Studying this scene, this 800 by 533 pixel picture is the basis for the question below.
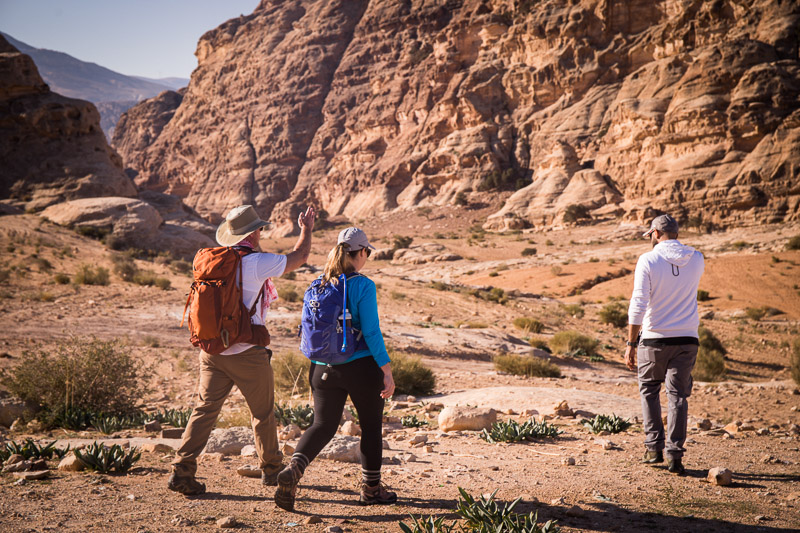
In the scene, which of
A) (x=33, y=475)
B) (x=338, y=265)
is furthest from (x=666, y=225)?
(x=33, y=475)

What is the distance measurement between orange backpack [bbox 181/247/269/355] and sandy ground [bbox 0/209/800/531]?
3.62 feet

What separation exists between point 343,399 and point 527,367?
28.4 feet

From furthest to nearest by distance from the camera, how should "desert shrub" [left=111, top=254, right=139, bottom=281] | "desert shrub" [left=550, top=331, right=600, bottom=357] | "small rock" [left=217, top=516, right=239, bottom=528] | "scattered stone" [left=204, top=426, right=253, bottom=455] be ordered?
"desert shrub" [left=111, top=254, right=139, bottom=281]
"desert shrub" [left=550, top=331, right=600, bottom=357]
"scattered stone" [left=204, top=426, right=253, bottom=455]
"small rock" [left=217, top=516, right=239, bottom=528]

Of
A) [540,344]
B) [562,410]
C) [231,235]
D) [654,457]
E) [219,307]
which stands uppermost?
[231,235]

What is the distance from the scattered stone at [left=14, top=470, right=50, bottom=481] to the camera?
3.76m

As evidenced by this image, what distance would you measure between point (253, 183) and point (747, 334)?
7734 centimetres

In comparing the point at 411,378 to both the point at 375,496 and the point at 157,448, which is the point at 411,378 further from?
the point at 375,496

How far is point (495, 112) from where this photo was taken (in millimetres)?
65625

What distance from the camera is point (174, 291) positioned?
57.1 feet

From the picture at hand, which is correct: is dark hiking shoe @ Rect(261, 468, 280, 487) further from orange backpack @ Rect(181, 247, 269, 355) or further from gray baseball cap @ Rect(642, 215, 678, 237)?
gray baseball cap @ Rect(642, 215, 678, 237)

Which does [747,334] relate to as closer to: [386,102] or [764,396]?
[764,396]

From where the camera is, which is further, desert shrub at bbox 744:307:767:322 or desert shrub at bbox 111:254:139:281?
desert shrub at bbox 744:307:767:322

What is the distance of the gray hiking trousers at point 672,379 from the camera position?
4344 millimetres

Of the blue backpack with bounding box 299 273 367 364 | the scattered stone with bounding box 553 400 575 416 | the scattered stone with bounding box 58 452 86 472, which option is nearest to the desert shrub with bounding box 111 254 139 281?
the scattered stone with bounding box 58 452 86 472
